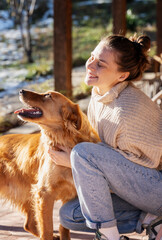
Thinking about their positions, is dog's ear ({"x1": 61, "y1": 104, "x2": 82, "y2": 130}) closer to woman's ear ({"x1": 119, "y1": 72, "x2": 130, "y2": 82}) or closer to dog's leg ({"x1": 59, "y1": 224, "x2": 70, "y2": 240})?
woman's ear ({"x1": 119, "y1": 72, "x2": 130, "y2": 82})

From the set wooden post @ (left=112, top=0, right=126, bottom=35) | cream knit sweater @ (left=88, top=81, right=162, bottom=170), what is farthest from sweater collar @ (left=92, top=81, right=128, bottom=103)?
wooden post @ (left=112, top=0, right=126, bottom=35)

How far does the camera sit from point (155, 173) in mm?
2393

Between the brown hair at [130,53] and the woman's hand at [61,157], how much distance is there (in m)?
0.65

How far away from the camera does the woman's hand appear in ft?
8.61

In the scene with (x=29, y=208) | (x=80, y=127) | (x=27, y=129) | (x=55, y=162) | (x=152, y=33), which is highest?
(x=80, y=127)

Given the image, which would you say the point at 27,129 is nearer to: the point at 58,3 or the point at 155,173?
the point at 58,3

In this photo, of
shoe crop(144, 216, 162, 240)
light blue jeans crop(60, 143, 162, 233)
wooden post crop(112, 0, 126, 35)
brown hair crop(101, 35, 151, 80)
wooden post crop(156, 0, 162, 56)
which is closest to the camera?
light blue jeans crop(60, 143, 162, 233)

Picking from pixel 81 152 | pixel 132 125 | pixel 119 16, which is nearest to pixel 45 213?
pixel 81 152

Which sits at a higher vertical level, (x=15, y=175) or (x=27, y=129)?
(x=15, y=175)

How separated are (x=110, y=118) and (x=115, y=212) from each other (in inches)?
25.1

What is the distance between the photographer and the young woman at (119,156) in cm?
232

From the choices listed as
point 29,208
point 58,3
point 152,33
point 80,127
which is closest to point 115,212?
point 80,127

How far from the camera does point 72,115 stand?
2.73 m

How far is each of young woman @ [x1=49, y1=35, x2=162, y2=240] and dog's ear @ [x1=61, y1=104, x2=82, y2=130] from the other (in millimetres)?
125
